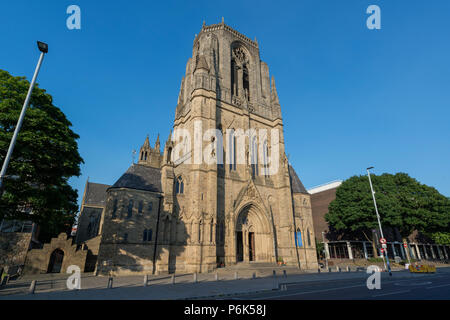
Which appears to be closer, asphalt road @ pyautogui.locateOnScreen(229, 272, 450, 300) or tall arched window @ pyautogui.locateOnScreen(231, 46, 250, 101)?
asphalt road @ pyautogui.locateOnScreen(229, 272, 450, 300)

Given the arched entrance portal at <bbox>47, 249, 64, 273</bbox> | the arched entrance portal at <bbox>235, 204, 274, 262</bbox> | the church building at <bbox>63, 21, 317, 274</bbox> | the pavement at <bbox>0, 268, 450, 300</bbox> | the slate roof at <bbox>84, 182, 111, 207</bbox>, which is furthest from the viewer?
the slate roof at <bbox>84, 182, 111, 207</bbox>

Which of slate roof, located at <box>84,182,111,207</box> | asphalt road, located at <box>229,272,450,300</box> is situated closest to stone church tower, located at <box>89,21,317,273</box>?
asphalt road, located at <box>229,272,450,300</box>

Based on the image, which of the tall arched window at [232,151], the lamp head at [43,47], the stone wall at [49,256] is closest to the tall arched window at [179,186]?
the tall arched window at [232,151]

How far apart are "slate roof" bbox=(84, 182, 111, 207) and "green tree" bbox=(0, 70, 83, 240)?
4039cm

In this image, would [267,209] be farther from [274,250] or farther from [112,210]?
[112,210]

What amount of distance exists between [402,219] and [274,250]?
2711 cm

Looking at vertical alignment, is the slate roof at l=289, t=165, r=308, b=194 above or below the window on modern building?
above

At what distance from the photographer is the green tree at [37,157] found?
12711mm

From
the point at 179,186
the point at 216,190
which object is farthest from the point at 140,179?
the point at 216,190

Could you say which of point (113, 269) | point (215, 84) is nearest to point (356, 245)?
point (215, 84)

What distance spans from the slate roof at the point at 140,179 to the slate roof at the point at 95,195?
29.5 meters

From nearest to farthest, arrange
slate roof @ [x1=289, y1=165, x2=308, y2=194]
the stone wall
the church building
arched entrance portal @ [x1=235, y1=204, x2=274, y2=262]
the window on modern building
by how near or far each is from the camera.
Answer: the church building
the window on modern building
the stone wall
arched entrance portal @ [x1=235, y1=204, x2=274, y2=262]
slate roof @ [x1=289, y1=165, x2=308, y2=194]

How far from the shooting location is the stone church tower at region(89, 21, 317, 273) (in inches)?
965

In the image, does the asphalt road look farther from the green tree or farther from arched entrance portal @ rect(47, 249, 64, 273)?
arched entrance portal @ rect(47, 249, 64, 273)
